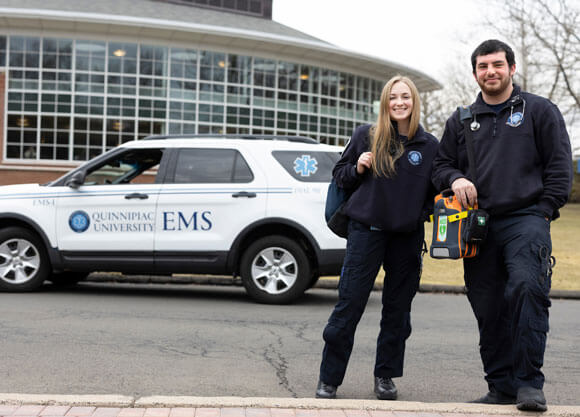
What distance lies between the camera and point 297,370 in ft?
17.3

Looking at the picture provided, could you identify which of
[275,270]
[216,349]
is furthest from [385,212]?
[275,270]

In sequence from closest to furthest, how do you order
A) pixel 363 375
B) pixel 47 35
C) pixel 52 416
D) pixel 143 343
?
1. pixel 52 416
2. pixel 363 375
3. pixel 143 343
4. pixel 47 35

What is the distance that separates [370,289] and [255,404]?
3.12 feet

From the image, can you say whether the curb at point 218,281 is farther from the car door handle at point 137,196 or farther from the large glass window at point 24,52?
the large glass window at point 24,52

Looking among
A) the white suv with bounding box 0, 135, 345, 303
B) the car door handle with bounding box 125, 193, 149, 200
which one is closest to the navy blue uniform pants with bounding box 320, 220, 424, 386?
the white suv with bounding box 0, 135, 345, 303

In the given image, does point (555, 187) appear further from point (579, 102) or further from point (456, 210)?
point (579, 102)

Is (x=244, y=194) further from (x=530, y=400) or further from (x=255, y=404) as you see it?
(x=530, y=400)

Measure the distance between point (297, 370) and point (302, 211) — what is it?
11.5 feet

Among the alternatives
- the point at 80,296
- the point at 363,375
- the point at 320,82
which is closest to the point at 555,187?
the point at 363,375

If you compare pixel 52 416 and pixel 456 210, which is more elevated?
pixel 456 210

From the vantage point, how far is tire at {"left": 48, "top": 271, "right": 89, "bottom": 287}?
9797 mm

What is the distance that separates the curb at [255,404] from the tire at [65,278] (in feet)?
19.9

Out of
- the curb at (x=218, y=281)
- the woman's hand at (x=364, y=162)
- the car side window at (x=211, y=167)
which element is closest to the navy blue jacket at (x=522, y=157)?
the woman's hand at (x=364, y=162)

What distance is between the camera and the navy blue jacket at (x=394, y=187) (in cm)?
418
